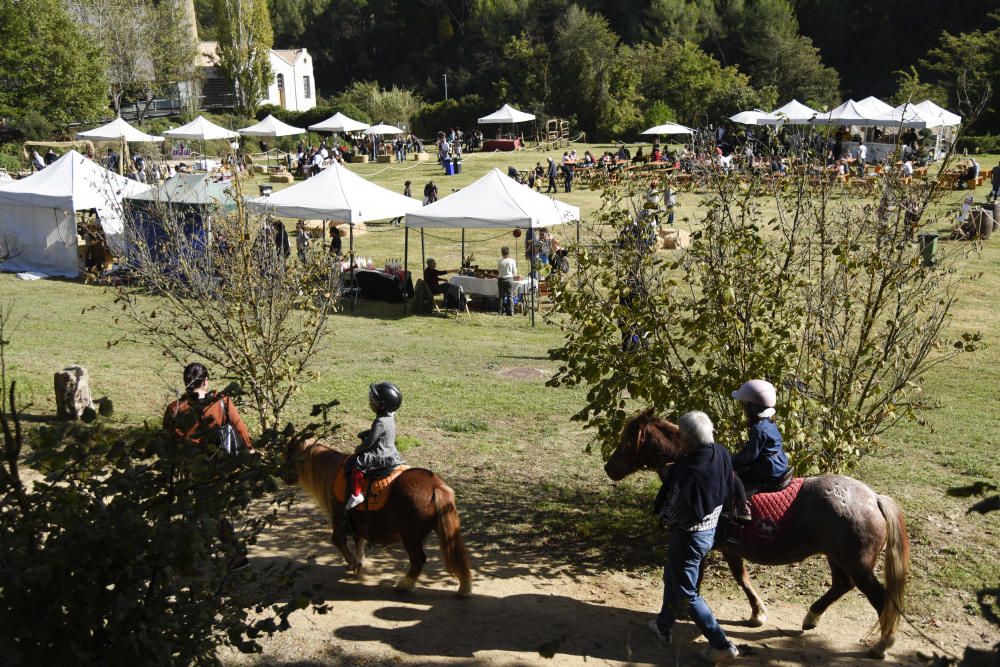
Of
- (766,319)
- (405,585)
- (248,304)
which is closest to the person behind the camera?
(405,585)

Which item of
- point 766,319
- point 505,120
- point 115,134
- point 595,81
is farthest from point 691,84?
point 766,319

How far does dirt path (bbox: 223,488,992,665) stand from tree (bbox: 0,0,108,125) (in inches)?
1744

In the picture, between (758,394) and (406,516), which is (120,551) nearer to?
(406,516)

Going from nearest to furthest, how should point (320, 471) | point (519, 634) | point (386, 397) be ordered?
1. point (519, 634)
2. point (386, 397)
3. point (320, 471)

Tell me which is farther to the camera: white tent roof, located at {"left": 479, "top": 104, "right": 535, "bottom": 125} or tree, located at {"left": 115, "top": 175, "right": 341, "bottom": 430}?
white tent roof, located at {"left": 479, "top": 104, "right": 535, "bottom": 125}

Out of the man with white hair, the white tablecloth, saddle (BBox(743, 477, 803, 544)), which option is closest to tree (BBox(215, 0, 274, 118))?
the white tablecloth

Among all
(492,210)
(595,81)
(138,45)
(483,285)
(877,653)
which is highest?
(138,45)

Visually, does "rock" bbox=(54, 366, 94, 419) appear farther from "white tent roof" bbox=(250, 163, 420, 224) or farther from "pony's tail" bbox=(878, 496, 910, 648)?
"pony's tail" bbox=(878, 496, 910, 648)

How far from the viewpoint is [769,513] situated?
5.97m

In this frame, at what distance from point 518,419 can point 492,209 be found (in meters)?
6.80

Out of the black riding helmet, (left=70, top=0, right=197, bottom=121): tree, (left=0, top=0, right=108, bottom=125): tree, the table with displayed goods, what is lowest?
the black riding helmet

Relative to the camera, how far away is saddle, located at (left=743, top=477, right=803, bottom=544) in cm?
597

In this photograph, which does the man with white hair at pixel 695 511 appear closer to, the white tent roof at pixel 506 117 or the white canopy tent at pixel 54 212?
the white canopy tent at pixel 54 212

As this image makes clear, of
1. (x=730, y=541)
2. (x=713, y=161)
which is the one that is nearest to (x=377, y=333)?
(x=713, y=161)
